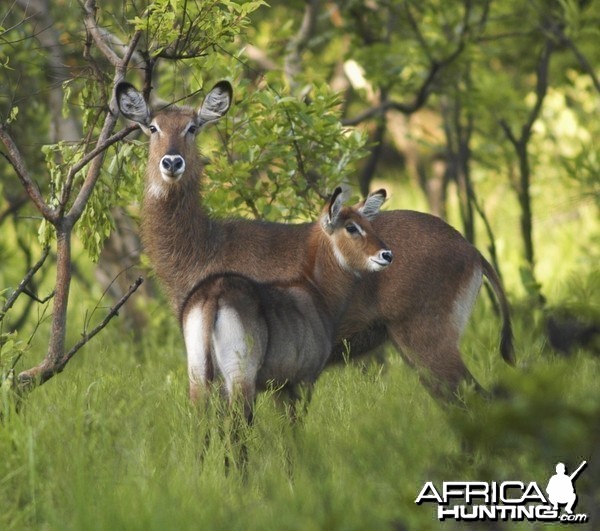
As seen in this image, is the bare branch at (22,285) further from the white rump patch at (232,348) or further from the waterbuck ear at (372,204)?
the waterbuck ear at (372,204)

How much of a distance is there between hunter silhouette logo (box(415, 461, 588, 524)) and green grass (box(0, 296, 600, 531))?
0.05m

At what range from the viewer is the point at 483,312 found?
8.22 meters

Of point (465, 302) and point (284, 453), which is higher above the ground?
point (284, 453)

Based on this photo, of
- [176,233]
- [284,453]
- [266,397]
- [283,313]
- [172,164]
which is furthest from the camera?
[176,233]

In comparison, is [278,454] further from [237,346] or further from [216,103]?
[216,103]

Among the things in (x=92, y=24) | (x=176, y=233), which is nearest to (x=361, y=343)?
(x=176, y=233)

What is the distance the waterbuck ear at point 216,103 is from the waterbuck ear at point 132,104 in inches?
10.7

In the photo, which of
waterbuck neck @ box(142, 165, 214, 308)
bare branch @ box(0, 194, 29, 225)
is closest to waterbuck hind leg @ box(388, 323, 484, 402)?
waterbuck neck @ box(142, 165, 214, 308)

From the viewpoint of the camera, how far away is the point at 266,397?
4.81 metres

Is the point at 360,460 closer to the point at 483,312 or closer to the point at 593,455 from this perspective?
the point at 593,455

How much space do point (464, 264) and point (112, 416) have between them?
2247mm

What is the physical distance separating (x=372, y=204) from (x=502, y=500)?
2.30 m

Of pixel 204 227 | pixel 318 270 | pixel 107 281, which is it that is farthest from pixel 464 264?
pixel 107 281

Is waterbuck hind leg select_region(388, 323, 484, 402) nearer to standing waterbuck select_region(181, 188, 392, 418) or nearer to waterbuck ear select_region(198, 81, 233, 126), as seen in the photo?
standing waterbuck select_region(181, 188, 392, 418)
